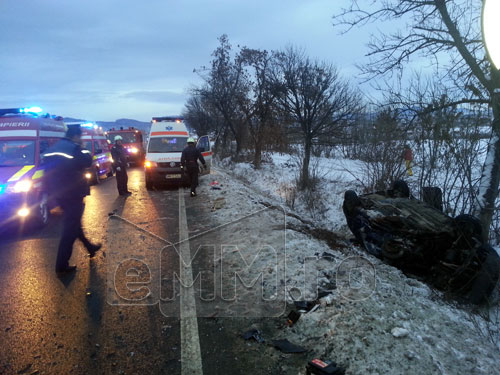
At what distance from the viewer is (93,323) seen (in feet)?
11.5

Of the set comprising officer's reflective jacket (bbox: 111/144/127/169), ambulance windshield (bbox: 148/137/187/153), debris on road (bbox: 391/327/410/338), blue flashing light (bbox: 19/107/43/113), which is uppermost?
blue flashing light (bbox: 19/107/43/113)

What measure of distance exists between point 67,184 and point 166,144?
8.80 meters

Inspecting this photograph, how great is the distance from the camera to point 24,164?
765 centimetres

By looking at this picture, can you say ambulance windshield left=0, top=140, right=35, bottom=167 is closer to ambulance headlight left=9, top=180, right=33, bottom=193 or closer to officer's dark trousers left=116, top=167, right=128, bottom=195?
ambulance headlight left=9, top=180, right=33, bottom=193

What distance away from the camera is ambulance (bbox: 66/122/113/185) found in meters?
14.4

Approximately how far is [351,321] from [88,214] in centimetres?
772

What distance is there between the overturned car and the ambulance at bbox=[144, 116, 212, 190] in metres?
7.83

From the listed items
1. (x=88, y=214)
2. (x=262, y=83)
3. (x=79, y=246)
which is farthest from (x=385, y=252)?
(x=262, y=83)

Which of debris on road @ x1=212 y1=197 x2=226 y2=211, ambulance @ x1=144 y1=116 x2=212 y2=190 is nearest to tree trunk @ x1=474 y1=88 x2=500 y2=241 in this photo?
debris on road @ x1=212 y1=197 x2=226 y2=211

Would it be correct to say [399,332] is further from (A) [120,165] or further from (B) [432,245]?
(A) [120,165]

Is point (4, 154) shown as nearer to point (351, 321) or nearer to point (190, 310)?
point (190, 310)

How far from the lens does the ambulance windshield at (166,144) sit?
13250 millimetres

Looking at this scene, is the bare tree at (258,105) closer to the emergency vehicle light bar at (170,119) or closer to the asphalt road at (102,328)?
the emergency vehicle light bar at (170,119)

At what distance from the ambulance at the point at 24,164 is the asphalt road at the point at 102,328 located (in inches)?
55.8
